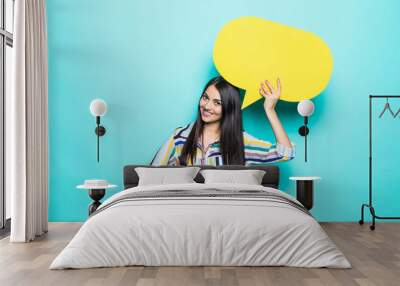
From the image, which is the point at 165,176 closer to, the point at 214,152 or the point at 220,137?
the point at 214,152

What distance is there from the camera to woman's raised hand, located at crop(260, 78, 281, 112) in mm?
6473

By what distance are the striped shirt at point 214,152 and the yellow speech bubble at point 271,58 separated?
1.85 feet

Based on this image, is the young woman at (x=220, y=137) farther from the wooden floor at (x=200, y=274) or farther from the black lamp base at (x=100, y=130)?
the wooden floor at (x=200, y=274)

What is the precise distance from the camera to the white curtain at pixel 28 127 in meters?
5.17

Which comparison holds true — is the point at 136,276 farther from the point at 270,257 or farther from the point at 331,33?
the point at 331,33

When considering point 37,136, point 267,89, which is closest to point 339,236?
point 267,89

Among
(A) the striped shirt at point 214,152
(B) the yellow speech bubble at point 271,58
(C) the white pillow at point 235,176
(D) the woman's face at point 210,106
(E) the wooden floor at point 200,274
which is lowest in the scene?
(E) the wooden floor at point 200,274

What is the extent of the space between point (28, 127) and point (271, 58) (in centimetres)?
317

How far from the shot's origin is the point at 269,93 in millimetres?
6496

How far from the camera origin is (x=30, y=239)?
5234 millimetres

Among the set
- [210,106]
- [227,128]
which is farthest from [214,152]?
[210,106]

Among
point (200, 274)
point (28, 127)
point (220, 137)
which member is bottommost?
point (200, 274)

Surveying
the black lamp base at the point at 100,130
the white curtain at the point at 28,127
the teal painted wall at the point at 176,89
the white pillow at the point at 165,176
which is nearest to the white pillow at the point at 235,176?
the white pillow at the point at 165,176

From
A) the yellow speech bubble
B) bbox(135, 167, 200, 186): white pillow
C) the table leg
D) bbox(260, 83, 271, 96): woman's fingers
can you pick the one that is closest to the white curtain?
the table leg
